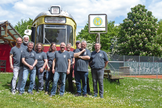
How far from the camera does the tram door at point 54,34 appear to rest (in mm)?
8620

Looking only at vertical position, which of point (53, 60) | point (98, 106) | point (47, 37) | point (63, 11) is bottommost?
point (98, 106)

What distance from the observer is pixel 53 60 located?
6543 millimetres

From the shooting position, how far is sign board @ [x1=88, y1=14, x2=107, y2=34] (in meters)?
8.50

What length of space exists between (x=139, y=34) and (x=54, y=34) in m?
23.2

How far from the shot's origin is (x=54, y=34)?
8.67 m

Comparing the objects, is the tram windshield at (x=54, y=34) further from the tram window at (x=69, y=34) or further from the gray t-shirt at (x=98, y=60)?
the gray t-shirt at (x=98, y=60)

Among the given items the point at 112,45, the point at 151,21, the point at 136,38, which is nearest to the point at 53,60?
the point at 136,38

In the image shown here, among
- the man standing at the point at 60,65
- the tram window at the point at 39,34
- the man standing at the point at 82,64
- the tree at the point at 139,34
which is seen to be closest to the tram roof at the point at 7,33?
the tram window at the point at 39,34

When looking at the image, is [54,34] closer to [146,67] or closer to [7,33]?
[7,33]

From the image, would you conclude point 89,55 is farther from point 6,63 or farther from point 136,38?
point 136,38

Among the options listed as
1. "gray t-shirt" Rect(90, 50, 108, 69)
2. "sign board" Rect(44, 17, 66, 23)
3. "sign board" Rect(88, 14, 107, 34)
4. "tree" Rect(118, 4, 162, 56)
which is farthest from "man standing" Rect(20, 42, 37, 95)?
"tree" Rect(118, 4, 162, 56)

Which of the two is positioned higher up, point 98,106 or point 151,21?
point 151,21

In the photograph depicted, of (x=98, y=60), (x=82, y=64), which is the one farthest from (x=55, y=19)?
(x=98, y=60)

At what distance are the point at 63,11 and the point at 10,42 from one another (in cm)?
895
